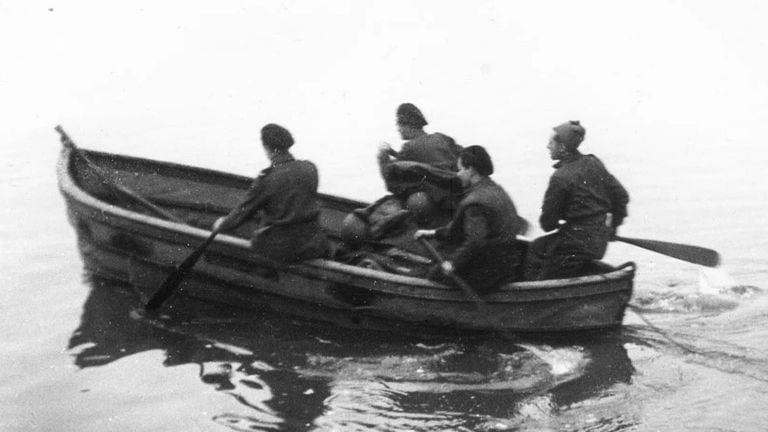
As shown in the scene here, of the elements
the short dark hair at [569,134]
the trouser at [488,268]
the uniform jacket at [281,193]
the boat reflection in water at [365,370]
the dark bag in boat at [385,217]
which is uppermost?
the short dark hair at [569,134]

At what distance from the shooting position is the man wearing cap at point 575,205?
8719 millimetres

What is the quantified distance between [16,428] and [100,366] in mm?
1216

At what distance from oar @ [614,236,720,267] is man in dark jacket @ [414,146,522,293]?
1390mm

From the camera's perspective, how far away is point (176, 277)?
29.9 ft

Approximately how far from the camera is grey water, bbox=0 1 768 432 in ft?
25.1

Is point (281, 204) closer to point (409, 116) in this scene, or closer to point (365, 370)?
point (365, 370)

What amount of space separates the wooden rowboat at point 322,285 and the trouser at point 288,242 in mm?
110

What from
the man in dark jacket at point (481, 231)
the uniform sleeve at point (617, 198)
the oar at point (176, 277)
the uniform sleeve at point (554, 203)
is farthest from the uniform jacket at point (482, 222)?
the oar at point (176, 277)

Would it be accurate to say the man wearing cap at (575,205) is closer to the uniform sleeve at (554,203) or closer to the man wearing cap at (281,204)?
the uniform sleeve at (554,203)

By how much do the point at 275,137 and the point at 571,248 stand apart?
281 centimetres

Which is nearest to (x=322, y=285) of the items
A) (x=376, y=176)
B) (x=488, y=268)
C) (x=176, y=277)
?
(x=176, y=277)

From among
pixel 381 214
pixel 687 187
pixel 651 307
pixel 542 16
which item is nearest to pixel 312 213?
pixel 381 214

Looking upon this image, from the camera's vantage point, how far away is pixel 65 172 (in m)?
10.2

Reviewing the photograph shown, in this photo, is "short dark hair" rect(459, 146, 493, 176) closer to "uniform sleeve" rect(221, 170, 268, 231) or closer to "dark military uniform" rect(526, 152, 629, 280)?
"dark military uniform" rect(526, 152, 629, 280)
